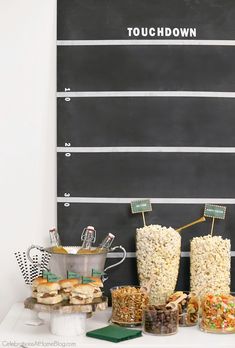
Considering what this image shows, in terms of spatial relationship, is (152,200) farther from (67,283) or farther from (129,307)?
(67,283)

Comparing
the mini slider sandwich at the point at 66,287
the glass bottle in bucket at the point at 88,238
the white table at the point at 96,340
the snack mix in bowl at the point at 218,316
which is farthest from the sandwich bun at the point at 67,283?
the snack mix in bowl at the point at 218,316

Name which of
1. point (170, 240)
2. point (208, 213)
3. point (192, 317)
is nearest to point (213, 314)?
point (192, 317)

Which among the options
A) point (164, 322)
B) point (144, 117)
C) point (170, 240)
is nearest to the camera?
point (164, 322)

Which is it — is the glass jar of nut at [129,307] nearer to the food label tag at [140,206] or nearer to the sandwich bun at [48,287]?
the sandwich bun at [48,287]

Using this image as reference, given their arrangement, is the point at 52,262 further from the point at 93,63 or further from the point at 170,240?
the point at 93,63

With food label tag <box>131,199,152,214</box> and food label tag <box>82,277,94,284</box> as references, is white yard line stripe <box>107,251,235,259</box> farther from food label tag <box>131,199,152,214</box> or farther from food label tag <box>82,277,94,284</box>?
food label tag <box>82,277,94,284</box>

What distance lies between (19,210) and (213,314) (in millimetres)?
954

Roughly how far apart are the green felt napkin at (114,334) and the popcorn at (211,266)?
0.41m

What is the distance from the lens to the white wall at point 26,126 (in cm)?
268

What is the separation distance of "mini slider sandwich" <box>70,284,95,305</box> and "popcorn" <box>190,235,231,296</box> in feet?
1.72

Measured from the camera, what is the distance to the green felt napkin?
2091 millimetres

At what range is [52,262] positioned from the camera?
2.46 m

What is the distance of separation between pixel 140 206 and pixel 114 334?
647 millimetres

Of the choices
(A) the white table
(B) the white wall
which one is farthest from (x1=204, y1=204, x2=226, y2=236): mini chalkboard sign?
(B) the white wall
